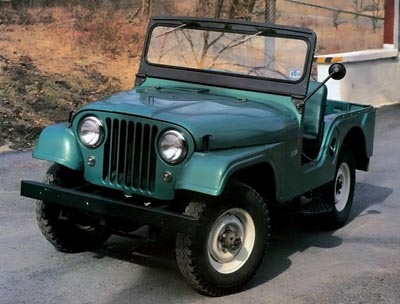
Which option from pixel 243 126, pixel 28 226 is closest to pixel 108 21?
pixel 28 226

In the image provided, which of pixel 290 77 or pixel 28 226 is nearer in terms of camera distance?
pixel 290 77

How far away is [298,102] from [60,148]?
5.82 feet

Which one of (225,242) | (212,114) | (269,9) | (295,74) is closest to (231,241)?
(225,242)

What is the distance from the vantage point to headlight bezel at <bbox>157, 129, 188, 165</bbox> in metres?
4.57

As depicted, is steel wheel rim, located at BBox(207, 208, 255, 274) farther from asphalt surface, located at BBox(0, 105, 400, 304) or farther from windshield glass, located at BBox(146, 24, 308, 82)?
windshield glass, located at BBox(146, 24, 308, 82)

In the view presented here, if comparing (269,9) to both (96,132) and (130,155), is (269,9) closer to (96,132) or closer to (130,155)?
(96,132)

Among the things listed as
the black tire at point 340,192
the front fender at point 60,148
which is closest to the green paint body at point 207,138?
the front fender at point 60,148

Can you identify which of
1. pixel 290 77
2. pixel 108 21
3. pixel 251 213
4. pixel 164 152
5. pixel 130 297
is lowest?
pixel 130 297

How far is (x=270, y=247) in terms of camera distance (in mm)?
5828

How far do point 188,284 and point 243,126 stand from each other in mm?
1090

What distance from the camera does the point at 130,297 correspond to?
15.5ft

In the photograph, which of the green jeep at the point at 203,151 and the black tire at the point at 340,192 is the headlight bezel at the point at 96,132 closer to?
the green jeep at the point at 203,151

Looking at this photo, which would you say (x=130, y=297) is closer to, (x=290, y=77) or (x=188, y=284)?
(x=188, y=284)

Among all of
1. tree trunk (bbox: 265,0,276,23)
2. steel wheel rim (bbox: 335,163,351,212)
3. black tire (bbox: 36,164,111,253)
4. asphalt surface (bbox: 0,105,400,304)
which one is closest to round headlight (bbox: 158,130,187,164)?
black tire (bbox: 36,164,111,253)
